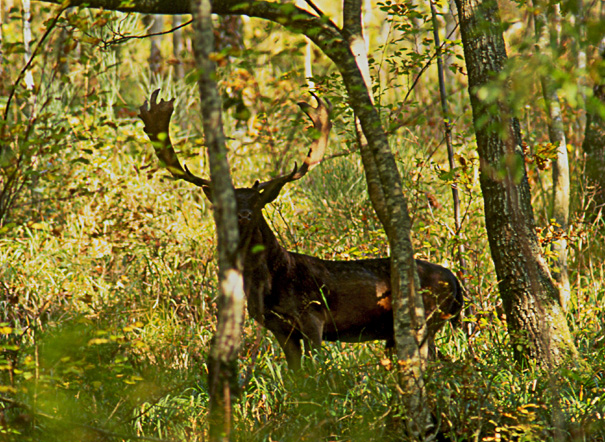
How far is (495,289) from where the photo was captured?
6684 mm

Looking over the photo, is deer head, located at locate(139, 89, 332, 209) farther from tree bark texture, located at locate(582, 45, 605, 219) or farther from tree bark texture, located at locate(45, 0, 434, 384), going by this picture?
tree bark texture, located at locate(582, 45, 605, 219)

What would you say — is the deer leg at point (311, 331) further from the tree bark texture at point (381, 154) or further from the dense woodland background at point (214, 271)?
the tree bark texture at point (381, 154)

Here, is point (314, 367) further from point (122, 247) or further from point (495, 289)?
point (122, 247)

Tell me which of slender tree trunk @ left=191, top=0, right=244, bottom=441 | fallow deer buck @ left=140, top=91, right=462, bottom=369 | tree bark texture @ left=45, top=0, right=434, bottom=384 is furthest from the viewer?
fallow deer buck @ left=140, top=91, right=462, bottom=369

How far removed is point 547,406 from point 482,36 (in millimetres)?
2796

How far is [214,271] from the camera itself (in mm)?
7684

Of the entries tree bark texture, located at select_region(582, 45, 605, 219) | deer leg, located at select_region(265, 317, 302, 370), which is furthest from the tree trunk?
tree bark texture, located at select_region(582, 45, 605, 219)

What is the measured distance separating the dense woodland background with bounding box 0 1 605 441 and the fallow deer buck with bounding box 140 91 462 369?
9.4 inches

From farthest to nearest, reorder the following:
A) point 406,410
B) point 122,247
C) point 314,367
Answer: point 122,247 < point 314,367 < point 406,410

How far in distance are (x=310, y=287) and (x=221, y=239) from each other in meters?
2.49

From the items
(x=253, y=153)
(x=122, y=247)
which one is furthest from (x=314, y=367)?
(x=253, y=153)

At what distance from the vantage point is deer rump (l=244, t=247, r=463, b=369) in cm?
528

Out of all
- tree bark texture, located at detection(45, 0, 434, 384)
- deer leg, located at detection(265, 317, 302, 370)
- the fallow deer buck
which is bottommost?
deer leg, located at detection(265, 317, 302, 370)

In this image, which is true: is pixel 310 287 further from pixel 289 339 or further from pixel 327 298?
pixel 289 339
